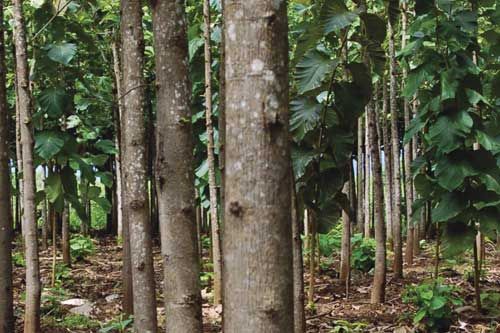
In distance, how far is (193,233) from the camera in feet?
11.3

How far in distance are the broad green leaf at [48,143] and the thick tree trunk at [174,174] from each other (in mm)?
3162

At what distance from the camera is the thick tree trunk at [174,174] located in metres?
3.40

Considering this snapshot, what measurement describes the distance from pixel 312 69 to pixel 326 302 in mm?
4229

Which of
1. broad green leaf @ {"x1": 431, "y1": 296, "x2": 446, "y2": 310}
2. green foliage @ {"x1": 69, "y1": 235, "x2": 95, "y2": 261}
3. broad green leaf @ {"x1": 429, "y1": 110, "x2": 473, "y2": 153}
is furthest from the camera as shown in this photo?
green foliage @ {"x1": 69, "y1": 235, "x2": 95, "y2": 261}

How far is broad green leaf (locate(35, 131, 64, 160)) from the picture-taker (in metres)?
6.23

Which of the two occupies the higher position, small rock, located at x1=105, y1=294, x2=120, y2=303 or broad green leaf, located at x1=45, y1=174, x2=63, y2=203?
broad green leaf, located at x1=45, y1=174, x2=63, y2=203

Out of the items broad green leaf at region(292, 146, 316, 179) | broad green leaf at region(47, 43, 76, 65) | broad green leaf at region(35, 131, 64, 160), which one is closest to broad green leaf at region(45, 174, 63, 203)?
broad green leaf at region(35, 131, 64, 160)

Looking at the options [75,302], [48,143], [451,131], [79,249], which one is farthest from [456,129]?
[79,249]

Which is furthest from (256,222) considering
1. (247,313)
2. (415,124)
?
(415,124)

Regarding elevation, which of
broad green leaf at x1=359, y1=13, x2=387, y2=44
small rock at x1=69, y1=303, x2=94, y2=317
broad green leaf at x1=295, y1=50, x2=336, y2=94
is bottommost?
small rock at x1=69, y1=303, x2=94, y2=317

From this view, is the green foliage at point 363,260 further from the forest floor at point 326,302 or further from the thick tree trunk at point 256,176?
the thick tree trunk at point 256,176

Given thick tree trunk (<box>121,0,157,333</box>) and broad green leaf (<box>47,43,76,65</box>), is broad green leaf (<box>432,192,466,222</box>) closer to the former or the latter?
thick tree trunk (<box>121,0,157,333</box>)

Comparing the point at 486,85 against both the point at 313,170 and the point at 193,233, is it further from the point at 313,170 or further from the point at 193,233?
the point at 193,233

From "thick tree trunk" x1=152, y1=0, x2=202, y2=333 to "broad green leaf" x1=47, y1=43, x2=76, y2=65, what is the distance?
253cm
